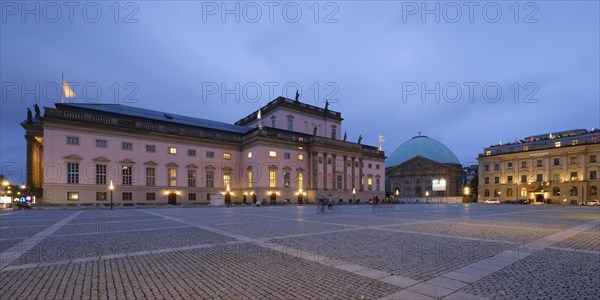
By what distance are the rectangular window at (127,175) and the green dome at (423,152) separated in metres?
102

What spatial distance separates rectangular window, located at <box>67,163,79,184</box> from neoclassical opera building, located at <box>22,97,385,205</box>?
0.12 metres

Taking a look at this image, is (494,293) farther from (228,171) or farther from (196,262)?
(228,171)

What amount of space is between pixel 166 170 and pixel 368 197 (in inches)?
1897

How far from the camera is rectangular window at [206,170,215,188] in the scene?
57.4m

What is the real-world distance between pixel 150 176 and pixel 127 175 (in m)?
3.51

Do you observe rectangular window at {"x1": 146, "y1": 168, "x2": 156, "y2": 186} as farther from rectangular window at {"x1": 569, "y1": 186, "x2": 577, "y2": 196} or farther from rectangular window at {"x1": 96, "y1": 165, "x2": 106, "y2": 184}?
rectangular window at {"x1": 569, "y1": 186, "x2": 577, "y2": 196}

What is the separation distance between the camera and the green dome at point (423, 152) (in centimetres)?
12100

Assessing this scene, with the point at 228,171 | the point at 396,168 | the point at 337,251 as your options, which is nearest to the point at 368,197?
the point at 228,171

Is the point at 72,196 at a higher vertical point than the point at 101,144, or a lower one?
lower

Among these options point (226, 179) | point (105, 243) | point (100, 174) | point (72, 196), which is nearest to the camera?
point (105, 243)

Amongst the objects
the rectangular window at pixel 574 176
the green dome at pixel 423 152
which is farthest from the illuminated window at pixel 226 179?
the rectangular window at pixel 574 176

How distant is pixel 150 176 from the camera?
51094mm

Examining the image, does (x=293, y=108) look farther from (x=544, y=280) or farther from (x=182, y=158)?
(x=544, y=280)

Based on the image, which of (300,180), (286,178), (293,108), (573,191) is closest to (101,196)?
(286,178)
